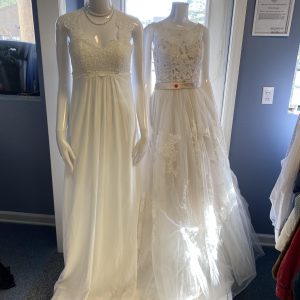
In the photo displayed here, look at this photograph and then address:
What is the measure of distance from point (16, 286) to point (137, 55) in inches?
58.0

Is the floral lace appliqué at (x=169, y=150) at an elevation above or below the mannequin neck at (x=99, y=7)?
below

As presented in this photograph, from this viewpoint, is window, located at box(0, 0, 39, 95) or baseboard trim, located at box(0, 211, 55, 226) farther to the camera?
baseboard trim, located at box(0, 211, 55, 226)

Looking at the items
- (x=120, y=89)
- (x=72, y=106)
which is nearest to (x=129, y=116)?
(x=120, y=89)

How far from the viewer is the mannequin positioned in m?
1.20

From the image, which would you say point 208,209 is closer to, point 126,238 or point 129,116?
point 126,238

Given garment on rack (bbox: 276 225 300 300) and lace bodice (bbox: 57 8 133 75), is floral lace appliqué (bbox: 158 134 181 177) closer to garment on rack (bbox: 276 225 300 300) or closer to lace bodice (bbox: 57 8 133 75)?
lace bodice (bbox: 57 8 133 75)

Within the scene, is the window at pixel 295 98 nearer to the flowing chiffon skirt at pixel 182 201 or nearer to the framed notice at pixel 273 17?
the framed notice at pixel 273 17

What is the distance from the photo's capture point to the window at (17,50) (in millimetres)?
1856

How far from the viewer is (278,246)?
51.6 inches

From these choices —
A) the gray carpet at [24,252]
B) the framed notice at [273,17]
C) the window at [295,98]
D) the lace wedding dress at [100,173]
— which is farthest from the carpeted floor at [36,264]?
the framed notice at [273,17]

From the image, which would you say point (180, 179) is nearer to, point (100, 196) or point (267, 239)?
point (100, 196)

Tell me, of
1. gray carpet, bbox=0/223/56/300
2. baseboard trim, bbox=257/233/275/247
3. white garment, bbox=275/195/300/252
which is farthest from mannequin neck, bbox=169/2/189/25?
gray carpet, bbox=0/223/56/300
